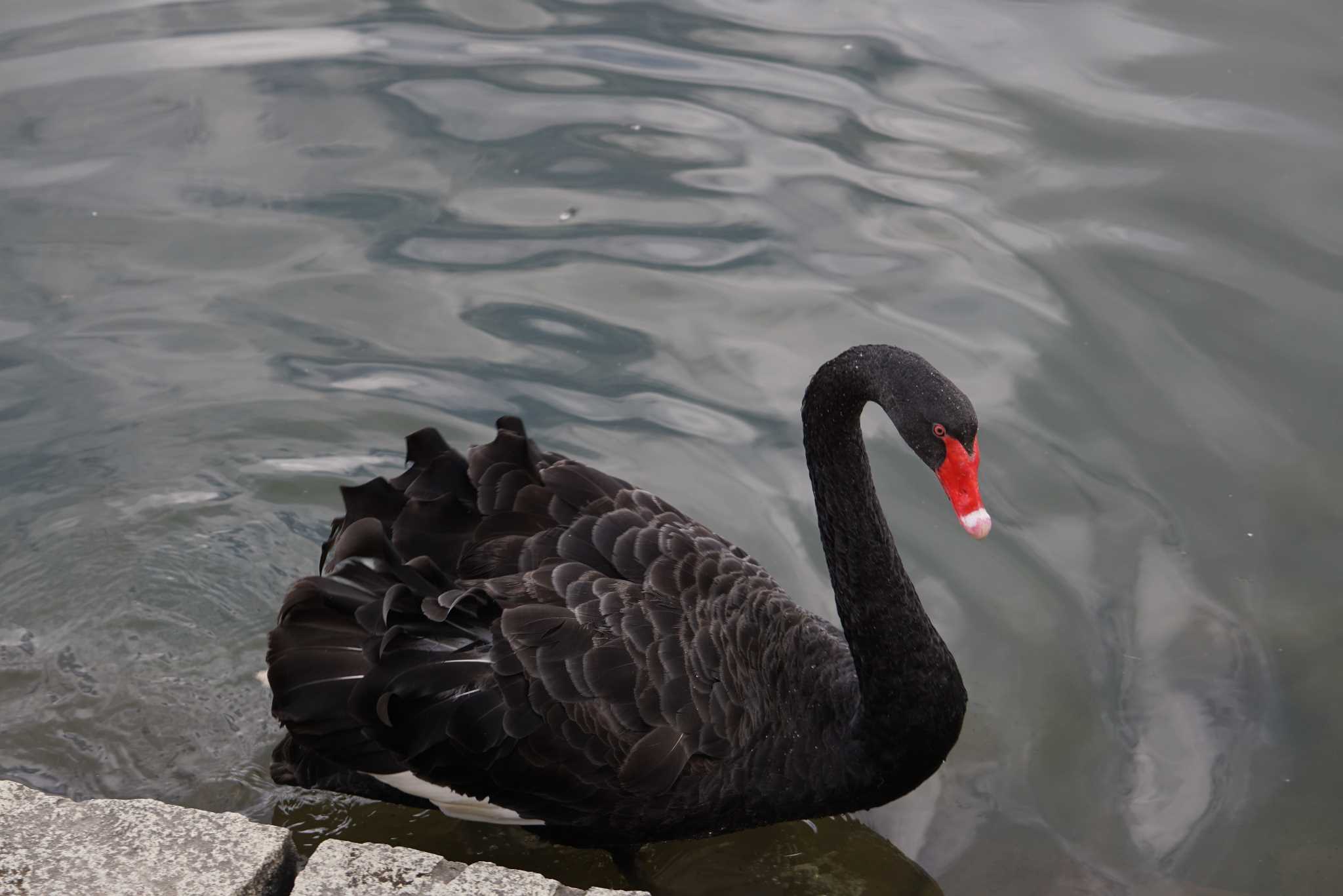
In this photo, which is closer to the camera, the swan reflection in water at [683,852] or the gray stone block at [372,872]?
the gray stone block at [372,872]

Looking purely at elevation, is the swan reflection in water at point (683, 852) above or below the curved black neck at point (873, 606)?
below

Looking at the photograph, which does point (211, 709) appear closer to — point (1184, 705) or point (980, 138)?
point (1184, 705)

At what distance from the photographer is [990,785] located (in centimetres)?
468

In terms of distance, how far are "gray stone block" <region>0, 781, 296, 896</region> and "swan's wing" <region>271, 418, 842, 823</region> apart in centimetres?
59

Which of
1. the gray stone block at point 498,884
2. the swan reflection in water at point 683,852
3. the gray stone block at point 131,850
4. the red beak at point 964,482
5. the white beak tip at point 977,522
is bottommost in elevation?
the swan reflection in water at point 683,852

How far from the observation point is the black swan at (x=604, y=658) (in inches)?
152

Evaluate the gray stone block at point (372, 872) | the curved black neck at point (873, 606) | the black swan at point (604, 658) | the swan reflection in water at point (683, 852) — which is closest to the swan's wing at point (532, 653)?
the black swan at point (604, 658)

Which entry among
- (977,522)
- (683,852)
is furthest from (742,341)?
(977,522)

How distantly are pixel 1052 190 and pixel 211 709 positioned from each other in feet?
15.2

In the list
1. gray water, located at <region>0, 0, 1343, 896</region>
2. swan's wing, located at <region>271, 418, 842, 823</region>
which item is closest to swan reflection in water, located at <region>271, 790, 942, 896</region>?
gray water, located at <region>0, 0, 1343, 896</region>

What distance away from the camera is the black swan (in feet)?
12.7

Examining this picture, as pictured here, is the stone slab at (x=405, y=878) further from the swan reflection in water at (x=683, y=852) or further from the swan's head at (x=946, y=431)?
the swan's head at (x=946, y=431)

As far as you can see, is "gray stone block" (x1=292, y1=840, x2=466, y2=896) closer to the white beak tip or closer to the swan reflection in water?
the swan reflection in water

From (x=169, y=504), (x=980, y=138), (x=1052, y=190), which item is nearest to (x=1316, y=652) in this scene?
(x=1052, y=190)
